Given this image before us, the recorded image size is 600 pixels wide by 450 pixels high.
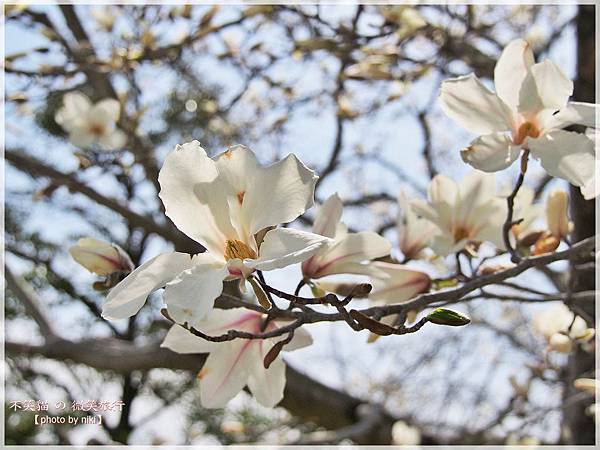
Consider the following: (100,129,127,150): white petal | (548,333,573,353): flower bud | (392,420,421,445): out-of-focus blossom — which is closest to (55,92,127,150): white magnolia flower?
(100,129,127,150): white petal

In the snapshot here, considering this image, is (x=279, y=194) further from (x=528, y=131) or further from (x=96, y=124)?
(x=96, y=124)

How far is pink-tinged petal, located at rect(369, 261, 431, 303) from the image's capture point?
2.20 feet

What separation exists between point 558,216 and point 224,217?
0.38m

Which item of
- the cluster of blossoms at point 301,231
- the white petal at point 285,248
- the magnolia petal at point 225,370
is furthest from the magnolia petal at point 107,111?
the white petal at point 285,248

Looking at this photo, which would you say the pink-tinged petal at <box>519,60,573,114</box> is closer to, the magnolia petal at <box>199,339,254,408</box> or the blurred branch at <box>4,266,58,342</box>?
the magnolia petal at <box>199,339,254,408</box>

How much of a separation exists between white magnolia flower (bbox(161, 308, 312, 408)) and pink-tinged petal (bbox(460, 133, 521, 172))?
220mm

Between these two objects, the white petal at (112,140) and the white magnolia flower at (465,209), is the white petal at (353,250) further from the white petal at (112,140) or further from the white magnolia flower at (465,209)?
the white petal at (112,140)

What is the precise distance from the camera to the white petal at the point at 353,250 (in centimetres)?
58

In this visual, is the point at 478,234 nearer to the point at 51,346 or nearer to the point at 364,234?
the point at 364,234

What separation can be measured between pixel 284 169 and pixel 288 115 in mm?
1345

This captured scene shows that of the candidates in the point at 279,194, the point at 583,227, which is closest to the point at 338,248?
the point at 279,194

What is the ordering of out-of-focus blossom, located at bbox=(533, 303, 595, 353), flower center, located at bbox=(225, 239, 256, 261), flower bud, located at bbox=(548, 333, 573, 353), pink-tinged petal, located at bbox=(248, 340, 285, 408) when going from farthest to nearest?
out-of-focus blossom, located at bbox=(533, 303, 595, 353) < flower bud, located at bbox=(548, 333, 573, 353) < pink-tinged petal, located at bbox=(248, 340, 285, 408) < flower center, located at bbox=(225, 239, 256, 261)

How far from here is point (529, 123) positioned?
0.62 meters

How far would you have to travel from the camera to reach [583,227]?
126cm
